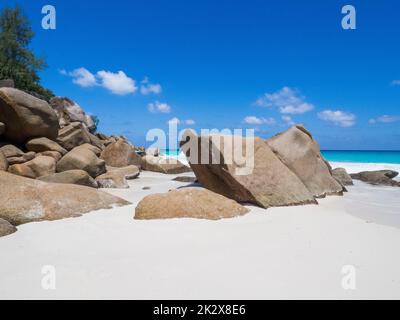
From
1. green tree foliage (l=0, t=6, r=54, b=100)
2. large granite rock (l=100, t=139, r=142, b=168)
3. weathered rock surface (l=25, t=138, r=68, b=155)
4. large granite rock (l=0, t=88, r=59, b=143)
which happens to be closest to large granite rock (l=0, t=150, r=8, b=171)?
weathered rock surface (l=25, t=138, r=68, b=155)

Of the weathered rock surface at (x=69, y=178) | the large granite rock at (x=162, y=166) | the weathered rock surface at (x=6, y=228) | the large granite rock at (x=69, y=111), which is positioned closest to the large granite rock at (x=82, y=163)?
the weathered rock surface at (x=69, y=178)

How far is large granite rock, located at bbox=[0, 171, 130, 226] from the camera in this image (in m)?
4.76

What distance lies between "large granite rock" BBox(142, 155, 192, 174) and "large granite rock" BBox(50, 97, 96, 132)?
219 inches

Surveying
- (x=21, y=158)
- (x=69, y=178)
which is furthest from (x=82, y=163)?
(x=69, y=178)

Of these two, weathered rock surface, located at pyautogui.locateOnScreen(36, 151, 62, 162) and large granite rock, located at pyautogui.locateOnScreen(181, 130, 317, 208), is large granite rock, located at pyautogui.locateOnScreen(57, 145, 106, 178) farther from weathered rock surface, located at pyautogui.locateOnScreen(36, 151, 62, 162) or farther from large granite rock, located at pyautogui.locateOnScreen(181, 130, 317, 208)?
large granite rock, located at pyautogui.locateOnScreen(181, 130, 317, 208)

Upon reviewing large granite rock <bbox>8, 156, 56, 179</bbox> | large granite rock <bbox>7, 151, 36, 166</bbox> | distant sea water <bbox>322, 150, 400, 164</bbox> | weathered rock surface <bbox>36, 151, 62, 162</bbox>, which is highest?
distant sea water <bbox>322, 150, 400, 164</bbox>

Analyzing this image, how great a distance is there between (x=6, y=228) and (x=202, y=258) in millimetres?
2547

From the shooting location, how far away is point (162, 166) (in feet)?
48.0

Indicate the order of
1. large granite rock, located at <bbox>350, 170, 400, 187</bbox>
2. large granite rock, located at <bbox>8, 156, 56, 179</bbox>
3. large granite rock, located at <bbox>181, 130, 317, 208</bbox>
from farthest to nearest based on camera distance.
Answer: large granite rock, located at <bbox>350, 170, 400, 187</bbox> → large granite rock, located at <bbox>8, 156, 56, 179</bbox> → large granite rock, located at <bbox>181, 130, 317, 208</bbox>

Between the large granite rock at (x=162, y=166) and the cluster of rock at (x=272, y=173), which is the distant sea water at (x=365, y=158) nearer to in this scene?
the large granite rock at (x=162, y=166)

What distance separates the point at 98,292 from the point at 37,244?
1.56 m

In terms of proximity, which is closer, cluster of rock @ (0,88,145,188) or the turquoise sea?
cluster of rock @ (0,88,145,188)

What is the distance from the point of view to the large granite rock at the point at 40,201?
187 inches
